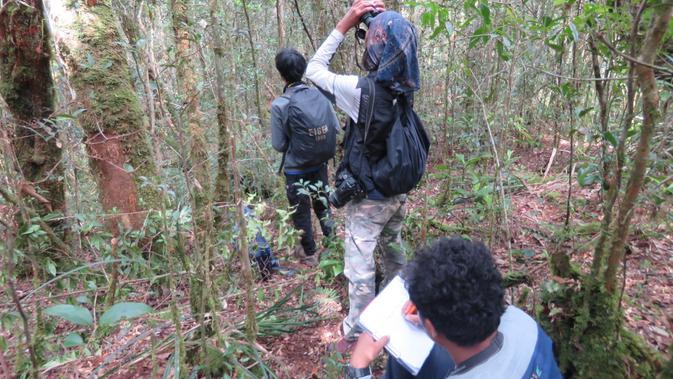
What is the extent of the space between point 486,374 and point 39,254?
3.43m

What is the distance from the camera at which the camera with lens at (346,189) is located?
2.54m

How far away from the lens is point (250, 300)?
2152mm

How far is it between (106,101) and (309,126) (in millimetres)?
1807

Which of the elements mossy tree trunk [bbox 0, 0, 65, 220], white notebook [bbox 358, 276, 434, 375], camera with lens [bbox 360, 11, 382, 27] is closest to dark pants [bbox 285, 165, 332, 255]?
camera with lens [bbox 360, 11, 382, 27]

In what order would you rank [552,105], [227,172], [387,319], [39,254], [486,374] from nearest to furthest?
[486,374], [387,319], [227,172], [39,254], [552,105]

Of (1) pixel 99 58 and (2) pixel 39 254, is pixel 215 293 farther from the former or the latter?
(1) pixel 99 58

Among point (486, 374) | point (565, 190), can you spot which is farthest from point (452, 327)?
point (565, 190)

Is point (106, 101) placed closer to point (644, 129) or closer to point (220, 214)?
point (220, 214)

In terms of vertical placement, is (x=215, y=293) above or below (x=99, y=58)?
below

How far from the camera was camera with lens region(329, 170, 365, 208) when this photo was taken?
2.54 meters

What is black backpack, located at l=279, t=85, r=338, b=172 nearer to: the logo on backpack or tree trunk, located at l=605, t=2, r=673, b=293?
the logo on backpack

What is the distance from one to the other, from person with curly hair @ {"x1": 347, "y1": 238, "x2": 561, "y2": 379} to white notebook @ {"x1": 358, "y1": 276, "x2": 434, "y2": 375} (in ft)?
0.72

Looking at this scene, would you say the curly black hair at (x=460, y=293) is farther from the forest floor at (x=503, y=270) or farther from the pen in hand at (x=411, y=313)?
the forest floor at (x=503, y=270)

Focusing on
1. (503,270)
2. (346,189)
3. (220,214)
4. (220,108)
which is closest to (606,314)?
(346,189)
